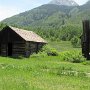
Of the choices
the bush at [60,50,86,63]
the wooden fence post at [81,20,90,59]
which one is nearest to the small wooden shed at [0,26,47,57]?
the bush at [60,50,86,63]

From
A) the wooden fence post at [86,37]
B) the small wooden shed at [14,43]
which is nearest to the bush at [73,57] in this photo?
the wooden fence post at [86,37]

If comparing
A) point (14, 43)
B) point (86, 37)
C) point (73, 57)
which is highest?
point (86, 37)

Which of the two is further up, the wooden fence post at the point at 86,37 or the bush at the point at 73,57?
the wooden fence post at the point at 86,37

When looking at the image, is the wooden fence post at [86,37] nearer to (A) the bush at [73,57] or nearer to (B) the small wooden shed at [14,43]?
(A) the bush at [73,57]

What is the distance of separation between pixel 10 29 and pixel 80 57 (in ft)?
47.4

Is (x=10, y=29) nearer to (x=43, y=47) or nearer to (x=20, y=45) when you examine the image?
(x=20, y=45)

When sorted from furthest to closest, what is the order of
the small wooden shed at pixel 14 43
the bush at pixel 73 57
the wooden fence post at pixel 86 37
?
1. the small wooden shed at pixel 14 43
2. the wooden fence post at pixel 86 37
3. the bush at pixel 73 57

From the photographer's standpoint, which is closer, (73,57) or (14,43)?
(73,57)

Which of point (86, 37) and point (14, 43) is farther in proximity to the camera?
point (14, 43)

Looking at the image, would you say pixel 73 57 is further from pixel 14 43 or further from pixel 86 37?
pixel 14 43

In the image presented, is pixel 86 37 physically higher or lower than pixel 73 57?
higher

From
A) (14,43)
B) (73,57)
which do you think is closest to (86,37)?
(73,57)

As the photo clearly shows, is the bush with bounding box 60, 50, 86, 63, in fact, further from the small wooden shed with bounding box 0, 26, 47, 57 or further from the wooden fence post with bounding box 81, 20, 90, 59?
the small wooden shed with bounding box 0, 26, 47, 57

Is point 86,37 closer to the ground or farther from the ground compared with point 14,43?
farther from the ground
